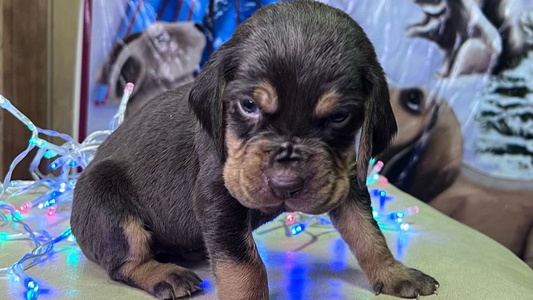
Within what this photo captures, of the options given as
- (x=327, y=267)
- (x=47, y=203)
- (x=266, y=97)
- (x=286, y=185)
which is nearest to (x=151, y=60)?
(x=47, y=203)

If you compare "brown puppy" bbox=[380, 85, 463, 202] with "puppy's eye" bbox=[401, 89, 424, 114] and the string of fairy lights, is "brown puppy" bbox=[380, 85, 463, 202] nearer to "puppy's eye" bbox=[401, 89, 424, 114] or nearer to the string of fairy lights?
"puppy's eye" bbox=[401, 89, 424, 114]

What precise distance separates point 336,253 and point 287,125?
0.90 m

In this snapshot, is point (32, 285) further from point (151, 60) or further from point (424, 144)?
point (424, 144)

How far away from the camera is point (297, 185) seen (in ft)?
4.45

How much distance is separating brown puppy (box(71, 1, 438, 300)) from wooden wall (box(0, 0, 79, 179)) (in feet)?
5.11

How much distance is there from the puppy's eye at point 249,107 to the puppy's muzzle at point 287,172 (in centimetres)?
14

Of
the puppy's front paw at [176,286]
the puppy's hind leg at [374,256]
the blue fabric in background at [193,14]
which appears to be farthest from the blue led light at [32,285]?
the blue fabric in background at [193,14]

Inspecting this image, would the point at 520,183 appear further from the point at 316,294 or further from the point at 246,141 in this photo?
the point at 246,141

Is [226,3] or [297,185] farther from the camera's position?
[226,3]

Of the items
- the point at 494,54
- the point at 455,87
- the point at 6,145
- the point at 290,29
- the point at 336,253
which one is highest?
the point at 290,29

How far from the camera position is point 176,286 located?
1.72m

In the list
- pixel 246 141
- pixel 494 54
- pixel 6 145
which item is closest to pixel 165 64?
pixel 6 145

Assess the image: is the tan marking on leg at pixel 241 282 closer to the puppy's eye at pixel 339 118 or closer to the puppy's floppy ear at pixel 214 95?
the puppy's floppy ear at pixel 214 95

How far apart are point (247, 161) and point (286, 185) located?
150mm
